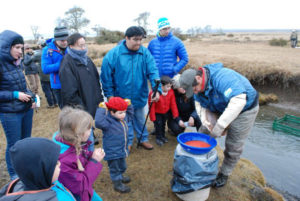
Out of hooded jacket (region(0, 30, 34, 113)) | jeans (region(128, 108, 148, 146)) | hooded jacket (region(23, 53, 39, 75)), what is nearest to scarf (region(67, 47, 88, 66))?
hooded jacket (region(0, 30, 34, 113))

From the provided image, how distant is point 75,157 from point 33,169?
517 mm

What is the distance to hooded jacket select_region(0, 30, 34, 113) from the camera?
232cm

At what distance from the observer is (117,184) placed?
273cm

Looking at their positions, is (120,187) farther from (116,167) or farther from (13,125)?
(13,125)

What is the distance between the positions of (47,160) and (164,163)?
257 cm

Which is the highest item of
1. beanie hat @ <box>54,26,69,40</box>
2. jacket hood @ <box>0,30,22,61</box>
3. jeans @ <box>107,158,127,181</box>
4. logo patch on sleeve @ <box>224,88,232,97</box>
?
beanie hat @ <box>54,26,69,40</box>

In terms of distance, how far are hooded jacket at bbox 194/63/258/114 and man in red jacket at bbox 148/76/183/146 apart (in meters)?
0.99

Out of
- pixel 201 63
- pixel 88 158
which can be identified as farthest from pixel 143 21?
A: pixel 88 158

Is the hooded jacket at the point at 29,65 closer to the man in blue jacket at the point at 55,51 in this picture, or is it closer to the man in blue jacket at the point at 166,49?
the man in blue jacket at the point at 55,51

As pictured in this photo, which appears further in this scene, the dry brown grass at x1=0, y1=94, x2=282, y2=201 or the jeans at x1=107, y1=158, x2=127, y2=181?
the dry brown grass at x1=0, y1=94, x2=282, y2=201

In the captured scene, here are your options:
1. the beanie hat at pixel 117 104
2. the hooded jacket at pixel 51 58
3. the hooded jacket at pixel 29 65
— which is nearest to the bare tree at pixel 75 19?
the hooded jacket at pixel 29 65

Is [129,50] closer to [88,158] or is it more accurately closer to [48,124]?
[88,158]

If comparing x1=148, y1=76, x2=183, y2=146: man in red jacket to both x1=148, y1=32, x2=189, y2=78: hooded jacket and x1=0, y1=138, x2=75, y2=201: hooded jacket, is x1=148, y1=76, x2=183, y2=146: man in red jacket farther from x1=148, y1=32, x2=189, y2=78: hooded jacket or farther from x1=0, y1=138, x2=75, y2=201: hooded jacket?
x1=0, y1=138, x2=75, y2=201: hooded jacket

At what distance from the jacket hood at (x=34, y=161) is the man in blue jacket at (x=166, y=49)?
3.04 m
